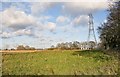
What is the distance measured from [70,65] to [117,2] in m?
10.5

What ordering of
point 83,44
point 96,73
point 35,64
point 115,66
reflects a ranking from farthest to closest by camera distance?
point 83,44 → point 35,64 → point 115,66 → point 96,73

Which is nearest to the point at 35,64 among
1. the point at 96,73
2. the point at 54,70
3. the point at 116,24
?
the point at 54,70

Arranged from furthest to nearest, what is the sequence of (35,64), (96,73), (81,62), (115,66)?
(81,62) → (35,64) → (115,66) → (96,73)

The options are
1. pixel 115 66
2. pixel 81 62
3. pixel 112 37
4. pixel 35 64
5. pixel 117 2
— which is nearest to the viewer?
pixel 115 66

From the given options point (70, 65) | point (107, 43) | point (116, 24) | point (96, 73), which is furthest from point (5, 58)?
point (107, 43)

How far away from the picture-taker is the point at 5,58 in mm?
14586

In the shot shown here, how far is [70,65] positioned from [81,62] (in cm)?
133

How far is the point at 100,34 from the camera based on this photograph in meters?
26.6

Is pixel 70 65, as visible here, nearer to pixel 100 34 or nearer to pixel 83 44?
pixel 83 44

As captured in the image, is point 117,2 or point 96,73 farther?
point 117,2

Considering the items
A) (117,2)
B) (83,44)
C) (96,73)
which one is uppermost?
(117,2)

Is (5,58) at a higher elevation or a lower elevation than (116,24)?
lower

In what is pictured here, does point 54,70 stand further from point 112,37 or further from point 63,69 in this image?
point 112,37

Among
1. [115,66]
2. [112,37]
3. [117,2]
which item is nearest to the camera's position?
[115,66]
